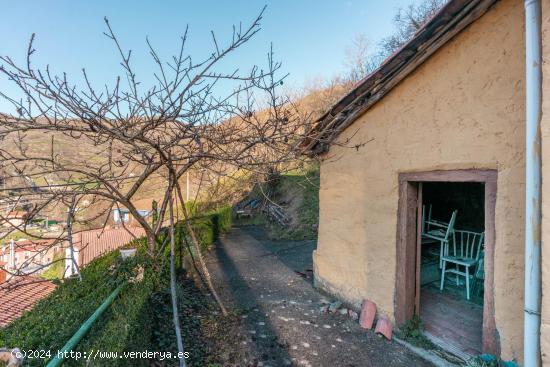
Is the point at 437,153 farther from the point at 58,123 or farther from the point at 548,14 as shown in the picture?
the point at 58,123

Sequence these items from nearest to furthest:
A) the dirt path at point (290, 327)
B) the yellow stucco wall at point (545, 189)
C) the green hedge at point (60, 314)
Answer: the yellow stucco wall at point (545, 189) → the green hedge at point (60, 314) → the dirt path at point (290, 327)

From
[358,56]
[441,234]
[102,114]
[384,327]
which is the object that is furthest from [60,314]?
[358,56]

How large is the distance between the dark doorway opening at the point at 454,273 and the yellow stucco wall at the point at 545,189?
1.31m

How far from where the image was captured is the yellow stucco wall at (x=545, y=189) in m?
2.07

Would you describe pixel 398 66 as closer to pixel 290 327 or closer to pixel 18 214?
pixel 290 327

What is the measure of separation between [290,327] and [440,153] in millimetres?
3080

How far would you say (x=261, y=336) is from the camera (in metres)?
3.86

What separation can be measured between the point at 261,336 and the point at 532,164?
3.55 meters

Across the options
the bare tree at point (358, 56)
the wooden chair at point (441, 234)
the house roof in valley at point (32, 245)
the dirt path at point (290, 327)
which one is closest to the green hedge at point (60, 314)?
the house roof in valley at point (32, 245)

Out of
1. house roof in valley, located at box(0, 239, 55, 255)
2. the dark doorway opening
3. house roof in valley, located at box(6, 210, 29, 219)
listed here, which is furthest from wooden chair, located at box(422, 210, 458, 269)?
house roof in valley, located at box(6, 210, 29, 219)

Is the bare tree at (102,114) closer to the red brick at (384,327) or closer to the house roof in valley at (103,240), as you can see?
the red brick at (384,327)

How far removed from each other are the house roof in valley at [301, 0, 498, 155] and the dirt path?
276 cm

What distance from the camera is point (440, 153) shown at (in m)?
3.27

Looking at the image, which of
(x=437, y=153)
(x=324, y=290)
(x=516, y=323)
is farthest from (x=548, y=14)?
(x=324, y=290)
